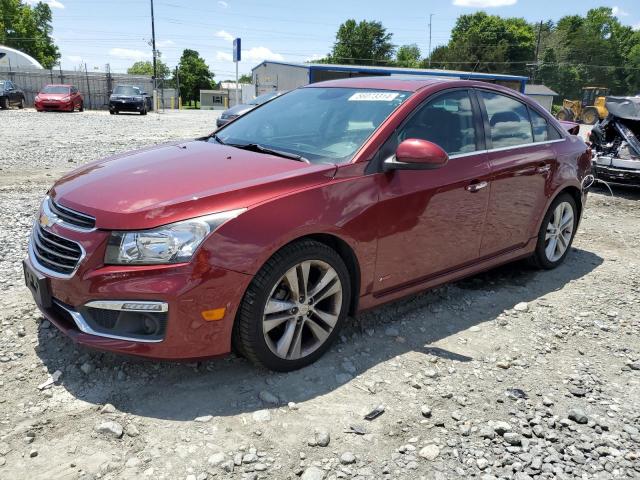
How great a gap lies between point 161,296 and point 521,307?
2.90 metres

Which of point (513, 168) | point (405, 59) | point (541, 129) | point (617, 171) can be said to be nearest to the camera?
point (513, 168)

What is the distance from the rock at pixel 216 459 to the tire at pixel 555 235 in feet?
11.5

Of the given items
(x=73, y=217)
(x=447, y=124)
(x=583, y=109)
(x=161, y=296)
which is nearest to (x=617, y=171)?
(x=447, y=124)

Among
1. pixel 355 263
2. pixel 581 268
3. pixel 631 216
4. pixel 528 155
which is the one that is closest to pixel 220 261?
pixel 355 263

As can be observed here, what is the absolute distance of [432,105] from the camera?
12.6 feet

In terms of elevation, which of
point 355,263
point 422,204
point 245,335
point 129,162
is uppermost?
point 129,162

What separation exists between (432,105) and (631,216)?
17.6 ft

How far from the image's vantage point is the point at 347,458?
2508 mm

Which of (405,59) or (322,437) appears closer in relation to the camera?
(322,437)

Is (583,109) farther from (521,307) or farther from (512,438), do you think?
(512,438)

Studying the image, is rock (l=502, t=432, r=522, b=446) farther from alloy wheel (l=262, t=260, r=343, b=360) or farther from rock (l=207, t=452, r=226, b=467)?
rock (l=207, t=452, r=226, b=467)

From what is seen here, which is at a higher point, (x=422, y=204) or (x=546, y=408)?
(x=422, y=204)

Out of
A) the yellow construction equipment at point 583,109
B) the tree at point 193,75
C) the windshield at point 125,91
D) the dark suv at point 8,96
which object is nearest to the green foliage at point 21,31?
the tree at point 193,75

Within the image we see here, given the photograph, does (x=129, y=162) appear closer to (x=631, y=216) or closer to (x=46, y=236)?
(x=46, y=236)
